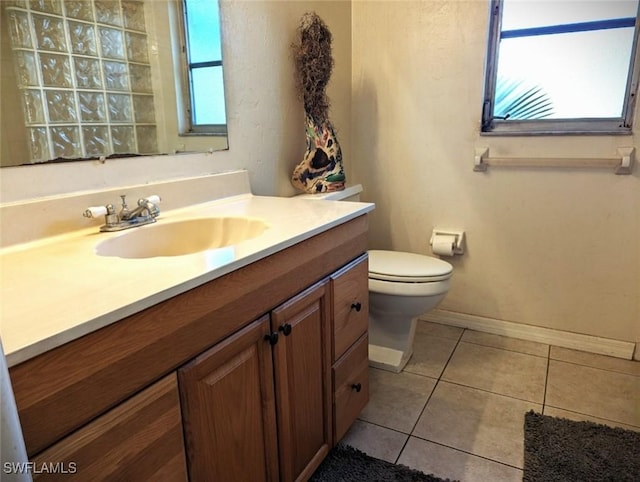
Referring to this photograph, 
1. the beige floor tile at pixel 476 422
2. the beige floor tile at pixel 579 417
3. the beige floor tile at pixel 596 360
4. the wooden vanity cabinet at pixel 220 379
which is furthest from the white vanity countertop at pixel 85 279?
the beige floor tile at pixel 596 360

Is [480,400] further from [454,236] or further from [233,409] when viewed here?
[233,409]

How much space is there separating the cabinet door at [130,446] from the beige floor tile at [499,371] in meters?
1.38

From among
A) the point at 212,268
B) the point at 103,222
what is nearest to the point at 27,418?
the point at 212,268

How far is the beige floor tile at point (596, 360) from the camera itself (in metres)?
1.92

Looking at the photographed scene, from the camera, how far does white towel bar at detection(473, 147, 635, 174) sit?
5.94 ft

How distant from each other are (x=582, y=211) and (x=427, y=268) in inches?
30.5

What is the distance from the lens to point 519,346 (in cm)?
214

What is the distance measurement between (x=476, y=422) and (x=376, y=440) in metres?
0.38

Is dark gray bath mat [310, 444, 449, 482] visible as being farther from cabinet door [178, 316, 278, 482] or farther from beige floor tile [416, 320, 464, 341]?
beige floor tile [416, 320, 464, 341]

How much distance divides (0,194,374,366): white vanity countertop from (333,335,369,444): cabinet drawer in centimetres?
47

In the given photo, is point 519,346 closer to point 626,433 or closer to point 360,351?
point 626,433
